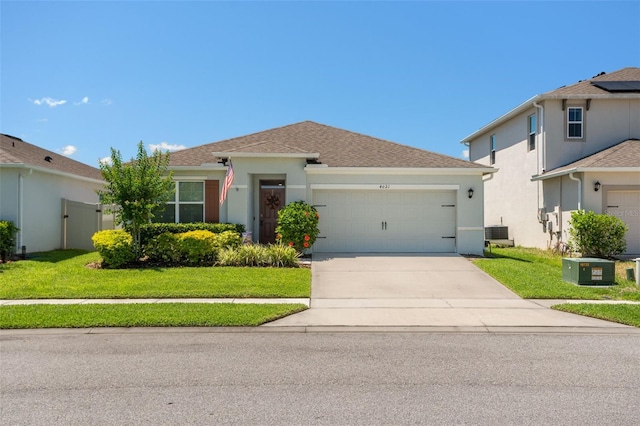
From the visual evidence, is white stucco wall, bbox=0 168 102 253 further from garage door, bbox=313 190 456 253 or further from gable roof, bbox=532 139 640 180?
gable roof, bbox=532 139 640 180

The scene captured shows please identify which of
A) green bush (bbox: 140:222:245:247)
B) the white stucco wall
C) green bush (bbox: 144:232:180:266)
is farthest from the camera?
the white stucco wall

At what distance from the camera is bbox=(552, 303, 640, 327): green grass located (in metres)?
8.08

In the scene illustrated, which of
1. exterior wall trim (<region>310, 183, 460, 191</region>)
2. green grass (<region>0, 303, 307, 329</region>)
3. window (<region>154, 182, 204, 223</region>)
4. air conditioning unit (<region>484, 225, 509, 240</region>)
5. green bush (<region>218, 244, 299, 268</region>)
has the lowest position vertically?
green grass (<region>0, 303, 307, 329</region>)

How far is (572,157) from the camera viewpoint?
18547 mm

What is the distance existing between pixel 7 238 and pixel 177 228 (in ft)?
17.8

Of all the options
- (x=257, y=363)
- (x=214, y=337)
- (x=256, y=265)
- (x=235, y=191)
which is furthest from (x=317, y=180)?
(x=257, y=363)

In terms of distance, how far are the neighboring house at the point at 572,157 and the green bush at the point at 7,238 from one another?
17.2m

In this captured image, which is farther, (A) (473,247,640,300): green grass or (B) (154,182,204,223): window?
(B) (154,182,204,223): window

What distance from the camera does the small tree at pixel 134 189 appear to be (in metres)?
13.6

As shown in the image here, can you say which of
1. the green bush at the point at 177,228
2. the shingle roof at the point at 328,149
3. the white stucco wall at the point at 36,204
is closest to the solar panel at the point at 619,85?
the shingle roof at the point at 328,149

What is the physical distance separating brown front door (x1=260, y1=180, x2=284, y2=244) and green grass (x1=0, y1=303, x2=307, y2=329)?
8.13m

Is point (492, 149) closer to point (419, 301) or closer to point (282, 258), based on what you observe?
point (282, 258)

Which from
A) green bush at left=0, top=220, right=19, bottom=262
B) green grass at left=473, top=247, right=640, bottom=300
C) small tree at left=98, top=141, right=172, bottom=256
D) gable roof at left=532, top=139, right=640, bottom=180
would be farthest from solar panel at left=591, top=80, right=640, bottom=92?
green bush at left=0, top=220, right=19, bottom=262

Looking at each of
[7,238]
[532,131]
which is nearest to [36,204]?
[7,238]
